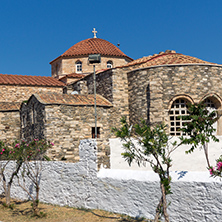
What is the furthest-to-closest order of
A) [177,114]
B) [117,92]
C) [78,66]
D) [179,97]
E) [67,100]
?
[78,66], [117,92], [67,100], [177,114], [179,97]

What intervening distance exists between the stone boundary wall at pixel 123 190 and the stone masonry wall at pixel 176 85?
8.43 meters

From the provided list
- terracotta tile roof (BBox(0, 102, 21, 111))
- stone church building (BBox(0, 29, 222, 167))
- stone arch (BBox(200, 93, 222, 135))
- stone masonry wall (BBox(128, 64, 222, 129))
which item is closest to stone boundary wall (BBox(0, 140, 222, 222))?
stone church building (BBox(0, 29, 222, 167))

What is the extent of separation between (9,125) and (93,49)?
1299 centimetres

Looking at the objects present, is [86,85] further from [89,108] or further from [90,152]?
[90,152]

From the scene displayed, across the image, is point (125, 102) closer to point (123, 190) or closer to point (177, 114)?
point (177, 114)

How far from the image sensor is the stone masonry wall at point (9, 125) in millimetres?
21562

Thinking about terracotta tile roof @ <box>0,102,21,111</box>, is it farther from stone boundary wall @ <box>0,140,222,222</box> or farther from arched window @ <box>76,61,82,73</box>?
stone boundary wall @ <box>0,140,222,222</box>

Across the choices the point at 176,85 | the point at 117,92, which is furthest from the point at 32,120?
the point at 176,85

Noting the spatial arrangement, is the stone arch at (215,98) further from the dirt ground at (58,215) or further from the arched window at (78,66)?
the arched window at (78,66)

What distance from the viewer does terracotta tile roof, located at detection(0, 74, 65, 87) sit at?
2506 cm

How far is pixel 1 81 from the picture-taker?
24719 millimetres

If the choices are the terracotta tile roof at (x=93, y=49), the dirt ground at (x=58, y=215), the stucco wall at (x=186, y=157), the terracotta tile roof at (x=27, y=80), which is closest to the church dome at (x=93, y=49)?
the terracotta tile roof at (x=93, y=49)

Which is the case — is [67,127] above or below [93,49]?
below

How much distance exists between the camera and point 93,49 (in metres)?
31.1
